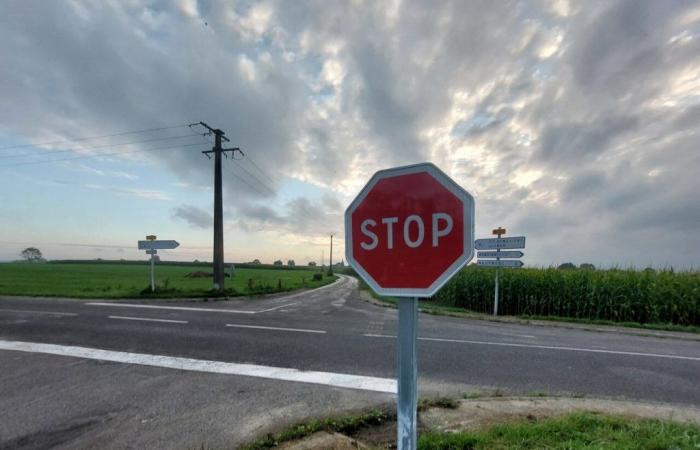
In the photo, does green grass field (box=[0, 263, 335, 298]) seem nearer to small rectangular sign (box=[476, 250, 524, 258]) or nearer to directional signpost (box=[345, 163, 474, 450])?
small rectangular sign (box=[476, 250, 524, 258])

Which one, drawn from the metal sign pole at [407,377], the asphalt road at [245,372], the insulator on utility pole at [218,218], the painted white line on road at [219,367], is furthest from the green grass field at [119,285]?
the metal sign pole at [407,377]

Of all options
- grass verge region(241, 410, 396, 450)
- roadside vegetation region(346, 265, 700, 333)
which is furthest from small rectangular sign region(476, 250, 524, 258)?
grass verge region(241, 410, 396, 450)

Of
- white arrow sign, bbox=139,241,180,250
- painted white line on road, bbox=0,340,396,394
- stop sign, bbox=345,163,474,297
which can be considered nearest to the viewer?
stop sign, bbox=345,163,474,297

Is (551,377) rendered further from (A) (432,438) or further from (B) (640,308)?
(B) (640,308)

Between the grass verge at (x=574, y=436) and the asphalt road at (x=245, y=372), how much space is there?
4.24 ft

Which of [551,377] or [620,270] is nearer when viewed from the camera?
[551,377]

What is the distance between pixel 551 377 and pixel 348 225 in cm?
523

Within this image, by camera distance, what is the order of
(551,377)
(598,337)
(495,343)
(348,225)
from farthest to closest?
(598,337) → (495,343) → (551,377) → (348,225)

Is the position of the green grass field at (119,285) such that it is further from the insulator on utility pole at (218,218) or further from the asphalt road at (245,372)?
the asphalt road at (245,372)

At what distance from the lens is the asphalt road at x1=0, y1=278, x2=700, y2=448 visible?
11.7 feet

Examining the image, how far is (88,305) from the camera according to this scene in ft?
41.4

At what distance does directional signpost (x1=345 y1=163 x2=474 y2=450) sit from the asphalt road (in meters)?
2.53

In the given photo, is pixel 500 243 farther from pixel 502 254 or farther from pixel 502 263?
pixel 502 263

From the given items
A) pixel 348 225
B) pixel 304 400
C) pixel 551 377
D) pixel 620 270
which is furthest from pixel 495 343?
pixel 620 270
